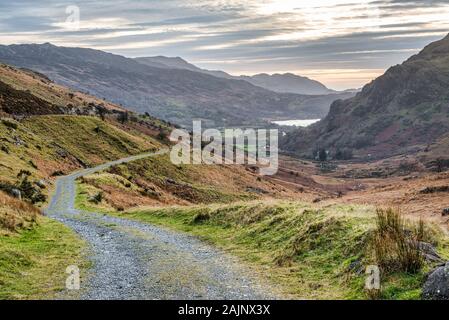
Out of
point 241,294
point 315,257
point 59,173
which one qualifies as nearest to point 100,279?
point 241,294

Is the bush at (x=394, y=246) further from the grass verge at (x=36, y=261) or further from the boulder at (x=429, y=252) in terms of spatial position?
the grass verge at (x=36, y=261)

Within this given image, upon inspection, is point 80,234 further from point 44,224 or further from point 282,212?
point 282,212

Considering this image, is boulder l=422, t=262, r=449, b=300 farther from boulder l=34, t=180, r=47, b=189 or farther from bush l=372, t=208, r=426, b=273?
boulder l=34, t=180, r=47, b=189

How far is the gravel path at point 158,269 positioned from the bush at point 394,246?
12.5ft

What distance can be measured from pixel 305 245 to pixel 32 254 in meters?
11.7

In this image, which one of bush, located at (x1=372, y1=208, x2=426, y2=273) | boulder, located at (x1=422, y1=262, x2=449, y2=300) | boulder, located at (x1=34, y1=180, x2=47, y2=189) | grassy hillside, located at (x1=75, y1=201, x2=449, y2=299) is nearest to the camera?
boulder, located at (x1=422, y1=262, x2=449, y2=300)

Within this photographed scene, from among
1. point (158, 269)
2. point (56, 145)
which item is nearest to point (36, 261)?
point (158, 269)

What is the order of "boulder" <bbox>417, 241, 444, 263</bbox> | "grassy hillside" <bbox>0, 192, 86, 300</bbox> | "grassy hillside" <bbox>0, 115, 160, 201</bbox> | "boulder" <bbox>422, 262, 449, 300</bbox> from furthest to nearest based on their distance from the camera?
"grassy hillside" <bbox>0, 115, 160, 201</bbox> < "grassy hillside" <bbox>0, 192, 86, 300</bbox> < "boulder" <bbox>417, 241, 444, 263</bbox> < "boulder" <bbox>422, 262, 449, 300</bbox>

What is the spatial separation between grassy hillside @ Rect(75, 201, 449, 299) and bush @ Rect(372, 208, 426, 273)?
232 mm

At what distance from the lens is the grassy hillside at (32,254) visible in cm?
1557

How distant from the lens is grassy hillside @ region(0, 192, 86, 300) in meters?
15.6

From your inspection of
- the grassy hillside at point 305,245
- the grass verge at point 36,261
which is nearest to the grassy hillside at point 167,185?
the grass verge at point 36,261

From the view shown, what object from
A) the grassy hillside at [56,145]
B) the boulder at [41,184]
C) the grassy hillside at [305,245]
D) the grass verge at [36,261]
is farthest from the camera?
the grassy hillside at [56,145]

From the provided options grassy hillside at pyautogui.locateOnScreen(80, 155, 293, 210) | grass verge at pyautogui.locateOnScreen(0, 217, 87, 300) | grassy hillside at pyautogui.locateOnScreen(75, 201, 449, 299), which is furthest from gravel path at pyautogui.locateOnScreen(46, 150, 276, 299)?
grassy hillside at pyautogui.locateOnScreen(80, 155, 293, 210)
